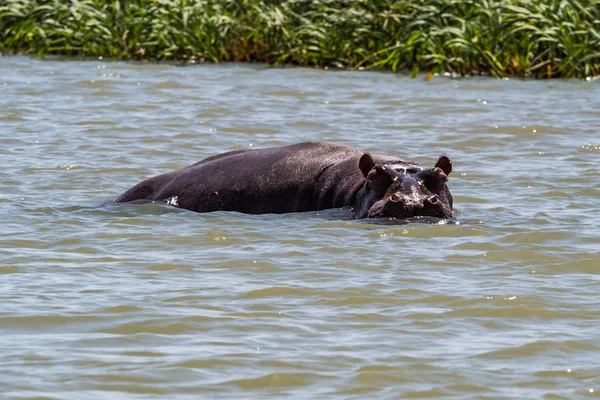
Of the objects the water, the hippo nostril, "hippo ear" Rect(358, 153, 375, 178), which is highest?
"hippo ear" Rect(358, 153, 375, 178)

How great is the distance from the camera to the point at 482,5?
60.0ft

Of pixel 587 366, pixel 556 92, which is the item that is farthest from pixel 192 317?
pixel 556 92

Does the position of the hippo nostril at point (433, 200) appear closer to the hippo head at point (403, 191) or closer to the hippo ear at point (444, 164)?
the hippo head at point (403, 191)

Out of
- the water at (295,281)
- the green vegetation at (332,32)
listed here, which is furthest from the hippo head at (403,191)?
the green vegetation at (332,32)

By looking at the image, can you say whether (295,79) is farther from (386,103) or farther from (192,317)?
(192,317)

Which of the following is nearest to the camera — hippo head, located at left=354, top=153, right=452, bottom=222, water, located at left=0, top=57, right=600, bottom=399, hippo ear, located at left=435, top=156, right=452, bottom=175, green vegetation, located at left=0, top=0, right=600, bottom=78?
water, located at left=0, top=57, right=600, bottom=399

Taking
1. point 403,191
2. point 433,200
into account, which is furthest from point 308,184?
point 433,200

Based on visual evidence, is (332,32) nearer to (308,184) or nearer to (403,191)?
(308,184)

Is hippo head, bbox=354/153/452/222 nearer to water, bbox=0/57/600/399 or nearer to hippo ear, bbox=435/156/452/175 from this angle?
hippo ear, bbox=435/156/452/175

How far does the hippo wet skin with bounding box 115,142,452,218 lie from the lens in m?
7.91

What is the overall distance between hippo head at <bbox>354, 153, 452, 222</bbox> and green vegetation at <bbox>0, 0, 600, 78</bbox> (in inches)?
382

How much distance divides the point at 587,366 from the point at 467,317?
0.83m

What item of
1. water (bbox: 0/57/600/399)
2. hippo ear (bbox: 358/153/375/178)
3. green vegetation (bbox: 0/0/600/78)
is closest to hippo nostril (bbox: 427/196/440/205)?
water (bbox: 0/57/600/399)

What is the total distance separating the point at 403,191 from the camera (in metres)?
7.87
